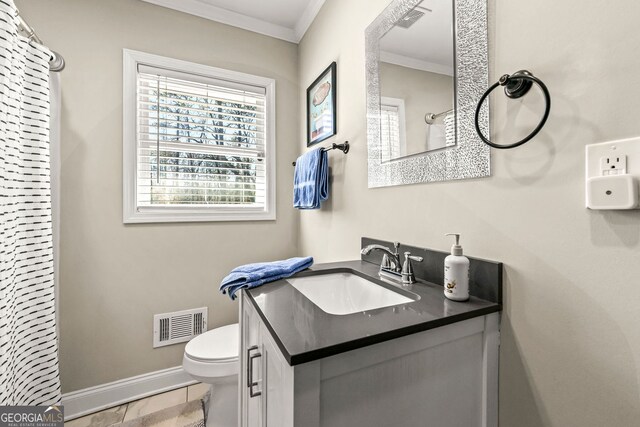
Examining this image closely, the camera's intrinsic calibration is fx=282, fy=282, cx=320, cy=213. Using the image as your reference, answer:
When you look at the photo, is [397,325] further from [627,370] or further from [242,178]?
[242,178]

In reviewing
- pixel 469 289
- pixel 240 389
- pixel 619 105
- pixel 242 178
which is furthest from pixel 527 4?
pixel 242 178

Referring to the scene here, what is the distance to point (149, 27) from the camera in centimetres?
177

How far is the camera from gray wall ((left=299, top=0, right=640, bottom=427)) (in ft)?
1.82

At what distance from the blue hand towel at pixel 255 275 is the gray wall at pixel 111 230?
1013 mm

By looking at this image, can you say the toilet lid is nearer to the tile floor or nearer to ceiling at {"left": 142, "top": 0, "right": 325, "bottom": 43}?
the tile floor

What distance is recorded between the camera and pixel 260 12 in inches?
76.5

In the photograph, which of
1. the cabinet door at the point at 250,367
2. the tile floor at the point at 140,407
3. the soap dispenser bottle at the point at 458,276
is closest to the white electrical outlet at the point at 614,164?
the soap dispenser bottle at the point at 458,276

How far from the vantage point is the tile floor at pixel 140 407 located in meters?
1.56

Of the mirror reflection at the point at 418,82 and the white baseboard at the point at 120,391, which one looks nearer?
the mirror reflection at the point at 418,82

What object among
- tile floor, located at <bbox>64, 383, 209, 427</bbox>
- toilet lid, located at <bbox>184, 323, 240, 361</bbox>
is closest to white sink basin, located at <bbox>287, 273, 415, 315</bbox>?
toilet lid, located at <bbox>184, 323, 240, 361</bbox>

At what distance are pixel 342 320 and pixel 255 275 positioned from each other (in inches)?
16.8

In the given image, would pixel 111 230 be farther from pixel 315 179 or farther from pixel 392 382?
pixel 392 382

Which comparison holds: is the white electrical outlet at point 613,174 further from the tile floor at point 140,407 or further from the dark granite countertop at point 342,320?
the tile floor at point 140,407

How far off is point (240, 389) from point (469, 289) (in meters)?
Result: 0.91
